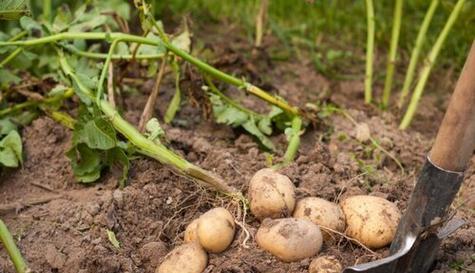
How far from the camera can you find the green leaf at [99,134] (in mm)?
2109

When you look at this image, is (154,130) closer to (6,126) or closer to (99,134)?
(99,134)

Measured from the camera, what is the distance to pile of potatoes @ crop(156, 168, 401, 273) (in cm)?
182

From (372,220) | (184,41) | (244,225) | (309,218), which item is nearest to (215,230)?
(244,225)

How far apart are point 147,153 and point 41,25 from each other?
0.65 meters

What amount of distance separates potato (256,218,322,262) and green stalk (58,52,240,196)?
0.20 m

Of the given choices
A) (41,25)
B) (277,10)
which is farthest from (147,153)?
(277,10)

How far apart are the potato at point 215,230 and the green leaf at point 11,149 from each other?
742mm

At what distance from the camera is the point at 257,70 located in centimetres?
302

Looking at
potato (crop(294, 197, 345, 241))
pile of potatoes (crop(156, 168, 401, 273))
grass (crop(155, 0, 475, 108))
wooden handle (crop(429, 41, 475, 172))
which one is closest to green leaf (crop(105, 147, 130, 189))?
pile of potatoes (crop(156, 168, 401, 273))

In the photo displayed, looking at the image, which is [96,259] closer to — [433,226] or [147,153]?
[147,153]

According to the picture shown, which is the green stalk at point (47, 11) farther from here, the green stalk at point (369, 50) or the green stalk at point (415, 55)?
the green stalk at point (415, 55)

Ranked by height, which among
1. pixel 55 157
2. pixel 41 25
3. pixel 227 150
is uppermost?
pixel 41 25

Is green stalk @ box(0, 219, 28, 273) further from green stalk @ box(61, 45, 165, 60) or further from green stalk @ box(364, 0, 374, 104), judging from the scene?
green stalk @ box(364, 0, 374, 104)

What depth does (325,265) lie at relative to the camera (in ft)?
5.86
